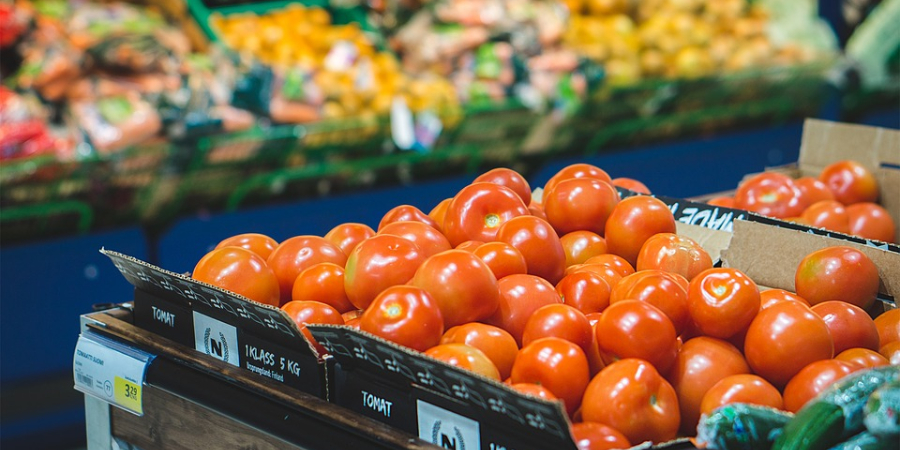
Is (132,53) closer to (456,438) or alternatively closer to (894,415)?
(456,438)

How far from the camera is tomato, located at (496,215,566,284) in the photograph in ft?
5.33

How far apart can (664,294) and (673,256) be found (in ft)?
0.78

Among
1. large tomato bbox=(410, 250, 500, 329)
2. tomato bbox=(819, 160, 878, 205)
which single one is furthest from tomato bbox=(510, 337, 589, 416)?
tomato bbox=(819, 160, 878, 205)

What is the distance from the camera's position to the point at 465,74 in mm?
4363

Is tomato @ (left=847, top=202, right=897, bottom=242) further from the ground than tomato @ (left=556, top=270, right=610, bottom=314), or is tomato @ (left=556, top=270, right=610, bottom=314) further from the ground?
tomato @ (left=556, top=270, right=610, bottom=314)

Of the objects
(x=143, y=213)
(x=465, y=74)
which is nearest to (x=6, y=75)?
(x=143, y=213)

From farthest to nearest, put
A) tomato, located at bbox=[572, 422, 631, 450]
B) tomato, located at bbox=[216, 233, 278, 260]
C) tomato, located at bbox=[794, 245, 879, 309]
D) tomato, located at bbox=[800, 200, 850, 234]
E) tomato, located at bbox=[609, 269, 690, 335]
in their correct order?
tomato, located at bbox=[800, 200, 850, 234], tomato, located at bbox=[216, 233, 278, 260], tomato, located at bbox=[794, 245, 879, 309], tomato, located at bbox=[609, 269, 690, 335], tomato, located at bbox=[572, 422, 631, 450]

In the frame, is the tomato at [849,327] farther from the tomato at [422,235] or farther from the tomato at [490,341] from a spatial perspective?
the tomato at [422,235]

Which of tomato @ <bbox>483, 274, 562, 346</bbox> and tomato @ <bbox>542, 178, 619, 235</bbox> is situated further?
tomato @ <bbox>542, 178, 619, 235</bbox>

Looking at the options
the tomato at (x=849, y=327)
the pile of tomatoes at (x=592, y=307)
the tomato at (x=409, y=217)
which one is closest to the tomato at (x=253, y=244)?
the pile of tomatoes at (x=592, y=307)

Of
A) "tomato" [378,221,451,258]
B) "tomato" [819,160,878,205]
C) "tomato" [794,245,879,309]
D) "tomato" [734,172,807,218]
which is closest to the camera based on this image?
"tomato" [794,245,879,309]

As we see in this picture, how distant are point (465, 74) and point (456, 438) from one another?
3.28m

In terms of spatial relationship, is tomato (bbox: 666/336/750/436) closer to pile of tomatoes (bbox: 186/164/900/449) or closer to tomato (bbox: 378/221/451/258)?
pile of tomatoes (bbox: 186/164/900/449)

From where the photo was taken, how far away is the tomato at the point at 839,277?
5.12ft
